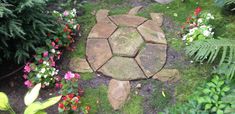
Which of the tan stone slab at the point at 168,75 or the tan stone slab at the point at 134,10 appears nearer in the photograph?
the tan stone slab at the point at 168,75

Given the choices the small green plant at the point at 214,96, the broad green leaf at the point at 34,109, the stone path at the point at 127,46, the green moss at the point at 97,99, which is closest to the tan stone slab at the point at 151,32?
the stone path at the point at 127,46

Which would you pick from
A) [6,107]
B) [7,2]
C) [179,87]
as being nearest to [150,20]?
[179,87]

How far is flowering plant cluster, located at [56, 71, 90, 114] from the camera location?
2117 mm

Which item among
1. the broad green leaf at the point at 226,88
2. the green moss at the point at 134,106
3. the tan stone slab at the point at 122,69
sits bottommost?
the green moss at the point at 134,106

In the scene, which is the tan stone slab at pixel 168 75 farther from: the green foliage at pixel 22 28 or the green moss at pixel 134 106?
the green foliage at pixel 22 28

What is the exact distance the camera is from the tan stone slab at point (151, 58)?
248 cm

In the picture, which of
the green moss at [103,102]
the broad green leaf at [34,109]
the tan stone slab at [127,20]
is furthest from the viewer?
the tan stone slab at [127,20]

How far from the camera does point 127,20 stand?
2969 millimetres

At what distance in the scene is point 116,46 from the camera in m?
2.68

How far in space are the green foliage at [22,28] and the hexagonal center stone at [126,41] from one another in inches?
23.6

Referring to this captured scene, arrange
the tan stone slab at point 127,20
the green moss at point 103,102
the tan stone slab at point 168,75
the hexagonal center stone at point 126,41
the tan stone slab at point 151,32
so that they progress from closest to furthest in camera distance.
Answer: the green moss at point 103,102 < the tan stone slab at point 168,75 < the hexagonal center stone at point 126,41 < the tan stone slab at point 151,32 < the tan stone slab at point 127,20

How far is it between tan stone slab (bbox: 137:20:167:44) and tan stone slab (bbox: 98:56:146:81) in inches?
12.6

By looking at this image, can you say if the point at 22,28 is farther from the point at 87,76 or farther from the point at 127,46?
the point at 127,46

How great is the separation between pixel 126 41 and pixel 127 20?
33cm
